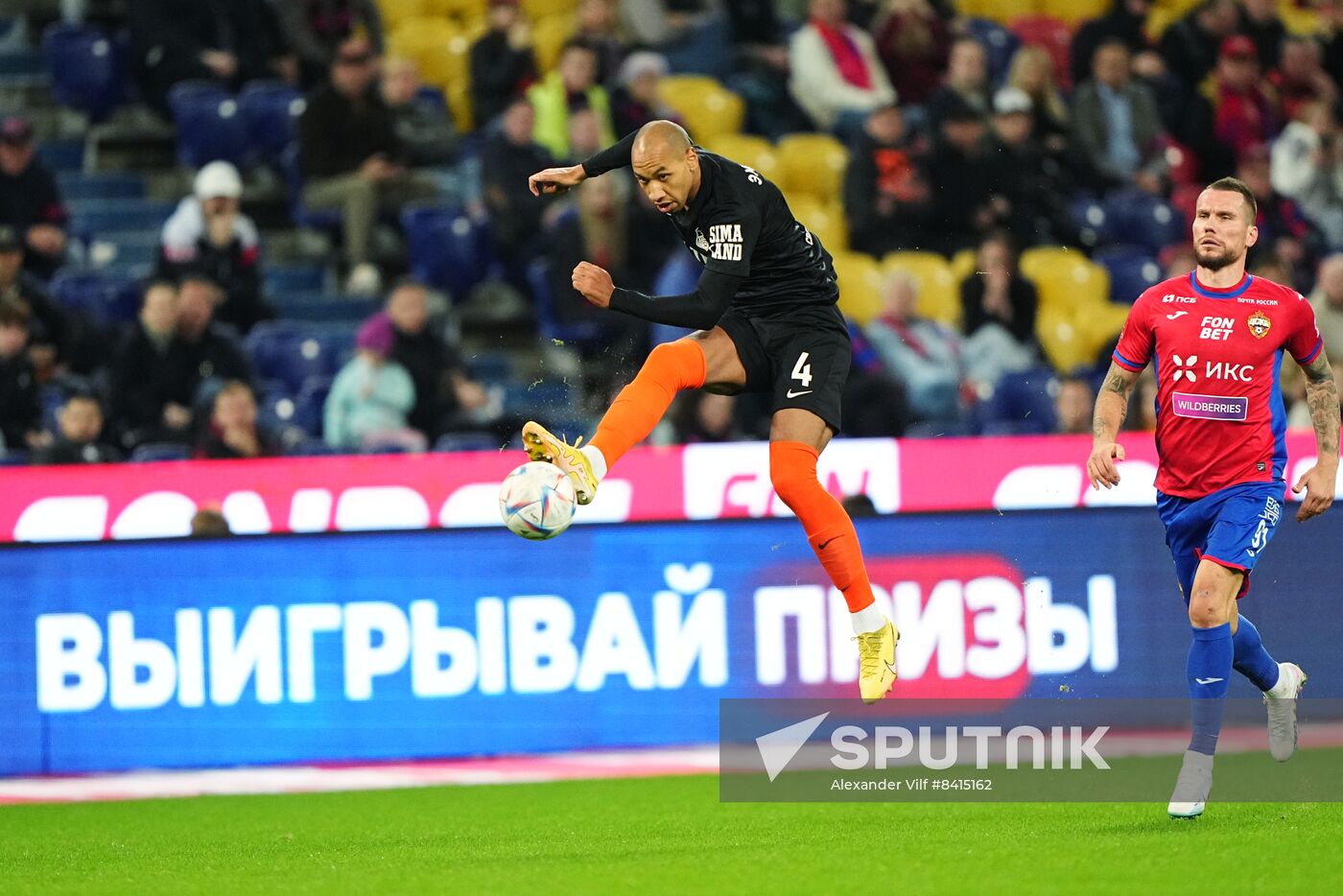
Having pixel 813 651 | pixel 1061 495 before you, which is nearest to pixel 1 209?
pixel 813 651

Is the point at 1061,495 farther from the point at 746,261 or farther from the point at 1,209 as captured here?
the point at 1,209

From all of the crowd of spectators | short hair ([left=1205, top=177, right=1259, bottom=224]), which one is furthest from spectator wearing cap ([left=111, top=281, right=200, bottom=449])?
short hair ([left=1205, top=177, right=1259, bottom=224])

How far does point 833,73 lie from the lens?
46.5ft

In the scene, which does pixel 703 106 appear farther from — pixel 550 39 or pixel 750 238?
pixel 750 238

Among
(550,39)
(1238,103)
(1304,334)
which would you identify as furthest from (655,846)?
(1238,103)

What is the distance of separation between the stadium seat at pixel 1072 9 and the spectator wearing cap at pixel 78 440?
28.9 feet

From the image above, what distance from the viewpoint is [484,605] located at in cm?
975

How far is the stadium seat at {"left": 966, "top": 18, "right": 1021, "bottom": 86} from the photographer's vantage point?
14852 millimetres

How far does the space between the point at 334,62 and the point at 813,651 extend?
5.90 metres

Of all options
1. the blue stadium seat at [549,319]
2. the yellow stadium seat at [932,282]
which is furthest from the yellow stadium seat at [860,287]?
the blue stadium seat at [549,319]

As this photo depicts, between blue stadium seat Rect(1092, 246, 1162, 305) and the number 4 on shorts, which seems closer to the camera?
the number 4 on shorts

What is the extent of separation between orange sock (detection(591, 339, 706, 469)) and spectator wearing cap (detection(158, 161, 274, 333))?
5.89m

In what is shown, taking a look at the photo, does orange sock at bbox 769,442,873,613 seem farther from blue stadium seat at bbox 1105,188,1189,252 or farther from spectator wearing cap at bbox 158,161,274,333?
blue stadium seat at bbox 1105,188,1189,252

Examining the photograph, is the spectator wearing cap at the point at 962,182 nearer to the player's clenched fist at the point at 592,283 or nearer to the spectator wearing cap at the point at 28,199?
the spectator wearing cap at the point at 28,199
